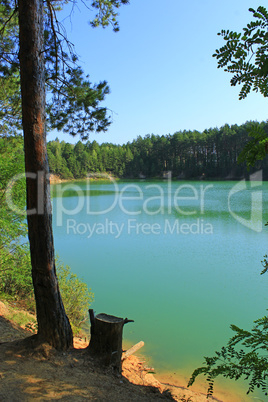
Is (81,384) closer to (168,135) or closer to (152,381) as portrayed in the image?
(152,381)

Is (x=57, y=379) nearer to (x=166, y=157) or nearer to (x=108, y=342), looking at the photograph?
(x=108, y=342)

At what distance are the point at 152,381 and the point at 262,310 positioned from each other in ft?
12.0

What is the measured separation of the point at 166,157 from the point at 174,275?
205ft

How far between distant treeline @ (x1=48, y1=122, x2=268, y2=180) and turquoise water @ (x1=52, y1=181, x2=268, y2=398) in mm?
42722

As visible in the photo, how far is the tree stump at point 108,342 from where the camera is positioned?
3.01m

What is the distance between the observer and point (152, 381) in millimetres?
3693

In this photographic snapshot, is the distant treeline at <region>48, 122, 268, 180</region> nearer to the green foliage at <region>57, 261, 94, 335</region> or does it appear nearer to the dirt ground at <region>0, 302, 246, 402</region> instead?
the green foliage at <region>57, 261, 94, 335</region>

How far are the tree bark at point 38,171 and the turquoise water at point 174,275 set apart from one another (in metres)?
2.38

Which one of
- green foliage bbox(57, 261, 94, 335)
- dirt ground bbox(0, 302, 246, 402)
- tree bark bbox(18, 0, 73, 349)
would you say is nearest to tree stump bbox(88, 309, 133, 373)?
dirt ground bbox(0, 302, 246, 402)

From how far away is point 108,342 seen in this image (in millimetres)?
3047

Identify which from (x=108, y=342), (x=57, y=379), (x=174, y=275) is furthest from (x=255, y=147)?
(x=174, y=275)

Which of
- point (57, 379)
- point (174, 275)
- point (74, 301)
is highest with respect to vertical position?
point (57, 379)

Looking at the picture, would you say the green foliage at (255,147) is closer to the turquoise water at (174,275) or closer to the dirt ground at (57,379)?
the dirt ground at (57,379)

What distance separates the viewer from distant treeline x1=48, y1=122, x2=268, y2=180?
58.2 m
